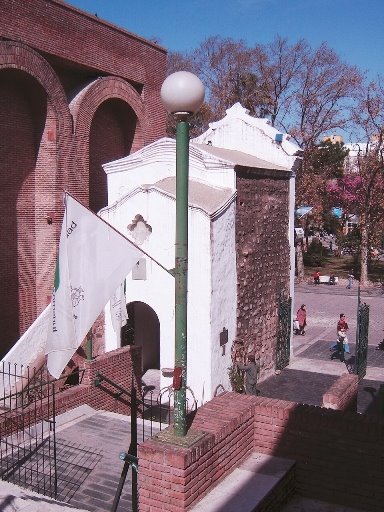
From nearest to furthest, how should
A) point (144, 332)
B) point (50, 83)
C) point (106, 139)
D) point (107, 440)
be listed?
point (107, 440) → point (50, 83) → point (144, 332) → point (106, 139)

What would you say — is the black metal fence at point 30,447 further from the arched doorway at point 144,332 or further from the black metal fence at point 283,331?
the black metal fence at point 283,331

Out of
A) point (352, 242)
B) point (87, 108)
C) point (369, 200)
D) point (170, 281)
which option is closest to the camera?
point (170, 281)

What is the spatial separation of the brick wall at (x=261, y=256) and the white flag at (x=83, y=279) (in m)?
7.38

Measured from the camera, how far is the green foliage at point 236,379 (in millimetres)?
12977

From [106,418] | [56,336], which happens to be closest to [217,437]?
[56,336]

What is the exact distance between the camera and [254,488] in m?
5.75

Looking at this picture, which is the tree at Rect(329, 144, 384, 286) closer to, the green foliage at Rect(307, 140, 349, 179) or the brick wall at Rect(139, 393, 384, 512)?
the green foliage at Rect(307, 140, 349, 179)

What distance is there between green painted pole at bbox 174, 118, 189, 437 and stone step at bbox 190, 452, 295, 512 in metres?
0.87

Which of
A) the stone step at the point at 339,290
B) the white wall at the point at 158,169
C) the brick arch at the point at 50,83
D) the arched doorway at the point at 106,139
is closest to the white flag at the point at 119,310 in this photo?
the white wall at the point at 158,169

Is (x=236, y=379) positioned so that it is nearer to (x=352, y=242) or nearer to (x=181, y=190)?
(x=181, y=190)

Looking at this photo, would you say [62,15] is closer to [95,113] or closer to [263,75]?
Result: [95,113]

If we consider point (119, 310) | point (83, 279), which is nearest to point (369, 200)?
point (119, 310)

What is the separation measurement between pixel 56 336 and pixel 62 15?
1035 centimetres

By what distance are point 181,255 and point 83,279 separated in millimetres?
1762
